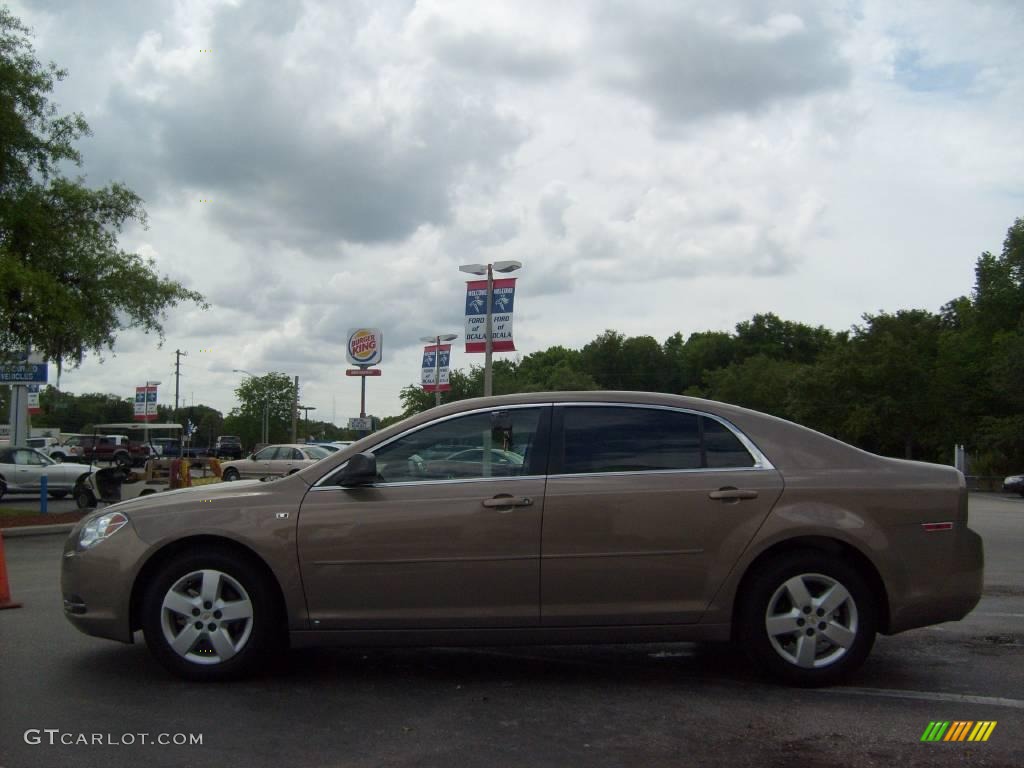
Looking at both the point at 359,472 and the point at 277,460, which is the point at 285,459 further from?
the point at 359,472

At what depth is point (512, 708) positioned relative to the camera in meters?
5.03

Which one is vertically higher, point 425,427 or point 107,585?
point 425,427

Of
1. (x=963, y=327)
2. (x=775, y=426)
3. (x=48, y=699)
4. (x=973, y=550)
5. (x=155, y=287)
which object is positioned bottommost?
(x=48, y=699)

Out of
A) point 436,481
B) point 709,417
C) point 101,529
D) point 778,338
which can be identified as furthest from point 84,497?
point 778,338

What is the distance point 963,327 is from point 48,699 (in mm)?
76288

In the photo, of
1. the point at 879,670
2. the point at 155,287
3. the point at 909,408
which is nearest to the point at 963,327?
the point at 909,408

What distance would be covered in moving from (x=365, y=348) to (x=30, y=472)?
18.6 meters

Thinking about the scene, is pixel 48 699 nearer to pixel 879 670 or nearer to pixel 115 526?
pixel 115 526

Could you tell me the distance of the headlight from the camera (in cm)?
558

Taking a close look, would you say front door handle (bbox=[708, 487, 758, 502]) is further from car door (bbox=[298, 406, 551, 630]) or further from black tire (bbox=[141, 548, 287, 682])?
black tire (bbox=[141, 548, 287, 682])

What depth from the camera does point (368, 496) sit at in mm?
5441

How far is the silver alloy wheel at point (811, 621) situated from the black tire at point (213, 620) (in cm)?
264
